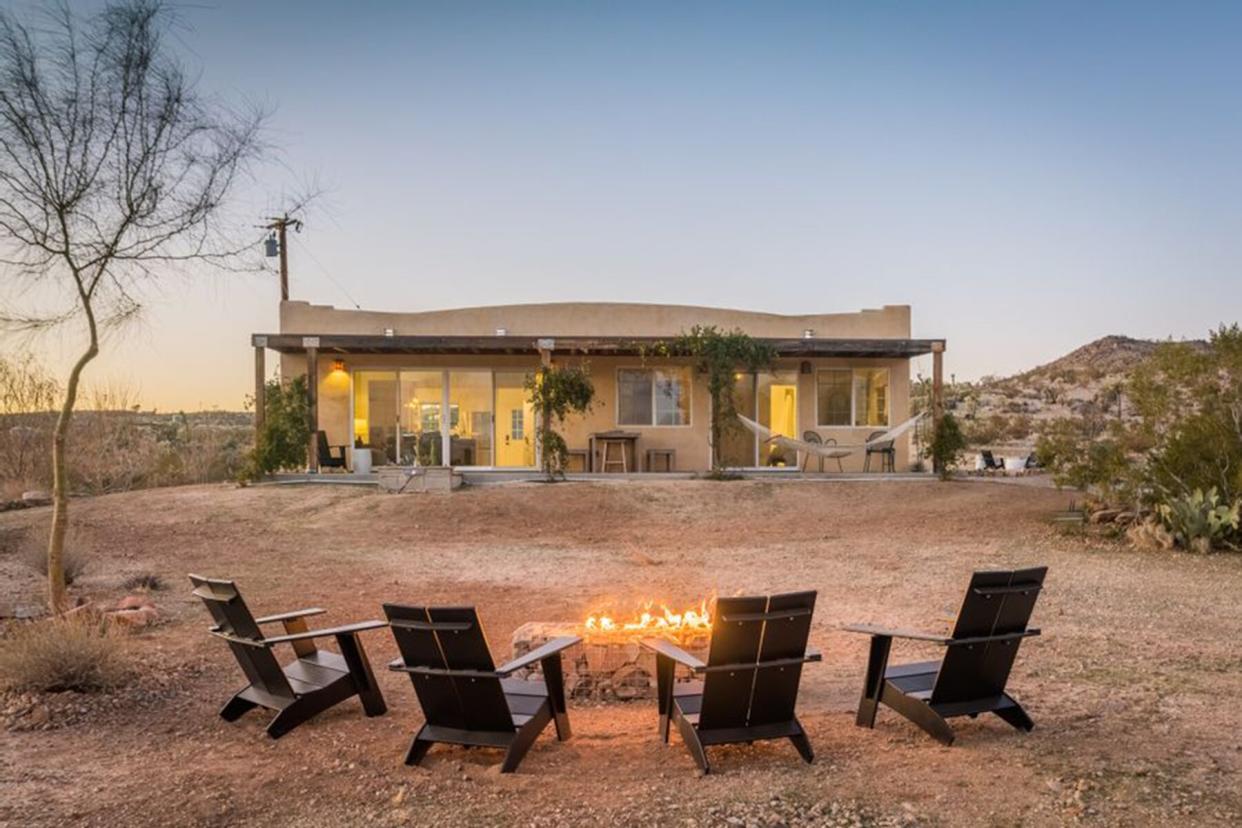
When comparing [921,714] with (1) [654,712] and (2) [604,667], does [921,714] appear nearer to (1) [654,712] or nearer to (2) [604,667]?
(1) [654,712]

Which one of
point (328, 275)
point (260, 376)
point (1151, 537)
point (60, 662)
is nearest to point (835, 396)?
point (1151, 537)

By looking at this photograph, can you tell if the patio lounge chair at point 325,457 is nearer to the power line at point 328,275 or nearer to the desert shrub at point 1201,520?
the power line at point 328,275

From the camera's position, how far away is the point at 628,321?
54.4ft

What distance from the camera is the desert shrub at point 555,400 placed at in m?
13.5

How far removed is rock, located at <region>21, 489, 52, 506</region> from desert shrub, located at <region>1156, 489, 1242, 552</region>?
14.8m

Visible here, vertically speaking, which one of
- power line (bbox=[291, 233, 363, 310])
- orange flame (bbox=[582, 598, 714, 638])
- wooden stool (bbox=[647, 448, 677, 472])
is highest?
power line (bbox=[291, 233, 363, 310])

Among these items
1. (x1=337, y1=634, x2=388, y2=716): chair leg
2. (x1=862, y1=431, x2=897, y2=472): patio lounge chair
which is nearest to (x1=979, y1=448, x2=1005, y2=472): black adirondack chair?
(x1=862, y1=431, x2=897, y2=472): patio lounge chair

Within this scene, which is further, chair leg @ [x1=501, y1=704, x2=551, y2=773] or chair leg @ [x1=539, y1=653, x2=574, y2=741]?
chair leg @ [x1=539, y1=653, x2=574, y2=741]

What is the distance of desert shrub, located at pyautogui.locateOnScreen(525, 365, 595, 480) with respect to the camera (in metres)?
13.5

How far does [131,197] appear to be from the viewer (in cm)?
551

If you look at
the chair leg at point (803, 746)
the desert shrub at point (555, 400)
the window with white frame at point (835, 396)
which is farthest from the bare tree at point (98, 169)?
the window with white frame at point (835, 396)

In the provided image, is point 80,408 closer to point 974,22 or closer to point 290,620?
point 290,620

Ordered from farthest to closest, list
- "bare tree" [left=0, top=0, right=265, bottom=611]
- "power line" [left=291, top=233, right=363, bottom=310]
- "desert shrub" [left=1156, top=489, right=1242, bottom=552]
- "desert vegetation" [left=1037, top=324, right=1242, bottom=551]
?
"power line" [left=291, top=233, right=363, bottom=310]
"desert vegetation" [left=1037, top=324, right=1242, bottom=551]
"desert shrub" [left=1156, top=489, right=1242, bottom=552]
"bare tree" [left=0, top=0, right=265, bottom=611]

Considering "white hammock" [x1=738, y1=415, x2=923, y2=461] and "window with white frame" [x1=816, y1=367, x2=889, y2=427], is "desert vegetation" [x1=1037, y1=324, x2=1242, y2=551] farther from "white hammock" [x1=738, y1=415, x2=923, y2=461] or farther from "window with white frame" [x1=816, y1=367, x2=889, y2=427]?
"window with white frame" [x1=816, y1=367, x2=889, y2=427]
